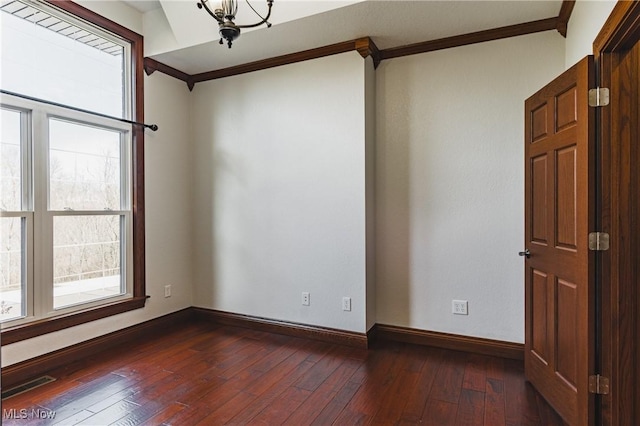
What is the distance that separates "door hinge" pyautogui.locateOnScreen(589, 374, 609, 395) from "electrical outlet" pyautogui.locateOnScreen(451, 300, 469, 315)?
3.97ft

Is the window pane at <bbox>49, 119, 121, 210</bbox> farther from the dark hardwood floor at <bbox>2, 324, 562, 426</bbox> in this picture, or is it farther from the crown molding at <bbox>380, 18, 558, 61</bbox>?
the crown molding at <bbox>380, 18, 558, 61</bbox>

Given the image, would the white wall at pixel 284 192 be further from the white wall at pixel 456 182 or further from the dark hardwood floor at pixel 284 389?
the dark hardwood floor at pixel 284 389

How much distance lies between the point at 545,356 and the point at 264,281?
96.2 inches

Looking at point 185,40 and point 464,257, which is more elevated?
point 185,40

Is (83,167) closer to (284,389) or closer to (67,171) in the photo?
(67,171)

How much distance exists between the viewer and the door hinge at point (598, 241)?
205 cm

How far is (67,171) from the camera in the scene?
10.3 ft

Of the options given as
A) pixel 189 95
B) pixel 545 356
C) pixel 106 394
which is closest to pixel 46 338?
pixel 106 394

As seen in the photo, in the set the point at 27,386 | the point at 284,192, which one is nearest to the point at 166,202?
the point at 284,192

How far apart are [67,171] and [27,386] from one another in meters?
1.60

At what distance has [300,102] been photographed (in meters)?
3.65

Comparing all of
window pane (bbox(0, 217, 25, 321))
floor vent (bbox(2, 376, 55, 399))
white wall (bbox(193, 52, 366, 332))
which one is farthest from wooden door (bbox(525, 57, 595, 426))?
window pane (bbox(0, 217, 25, 321))

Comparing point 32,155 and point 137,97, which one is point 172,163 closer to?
point 137,97

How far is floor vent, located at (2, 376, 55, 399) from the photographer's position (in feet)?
8.51
